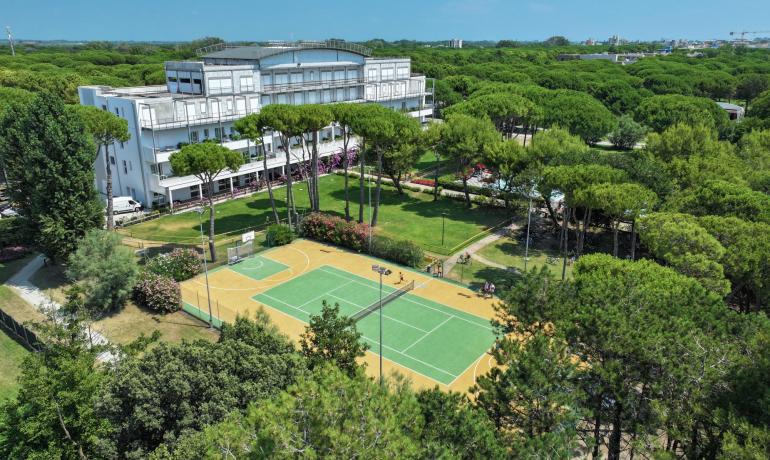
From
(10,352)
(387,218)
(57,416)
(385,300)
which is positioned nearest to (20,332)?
(10,352)

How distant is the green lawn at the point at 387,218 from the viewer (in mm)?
46875

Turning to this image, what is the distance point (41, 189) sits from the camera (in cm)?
3447

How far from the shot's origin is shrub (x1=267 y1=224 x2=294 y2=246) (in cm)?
4466

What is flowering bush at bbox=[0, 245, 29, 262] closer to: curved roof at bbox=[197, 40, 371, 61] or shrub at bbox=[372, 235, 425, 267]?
shrub at bbox=[372, 235, 425, 267]

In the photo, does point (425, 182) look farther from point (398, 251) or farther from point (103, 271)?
point (103, 271)

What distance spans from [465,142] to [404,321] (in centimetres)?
Answer: 2646

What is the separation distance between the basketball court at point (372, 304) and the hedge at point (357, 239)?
103cm

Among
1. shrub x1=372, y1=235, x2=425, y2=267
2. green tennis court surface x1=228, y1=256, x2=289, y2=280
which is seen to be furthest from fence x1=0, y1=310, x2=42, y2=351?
shrub x1=372, y1=235, x2=425, y2=267

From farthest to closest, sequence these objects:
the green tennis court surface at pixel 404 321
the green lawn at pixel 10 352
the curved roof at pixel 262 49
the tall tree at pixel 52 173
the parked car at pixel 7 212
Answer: the curved roof at pixel 262 49, the parked car at pixel 7 212, the tall tree at pixel 52 173, the green tennis court surface at pixel 404 321, the green lawn at pixel 10 352

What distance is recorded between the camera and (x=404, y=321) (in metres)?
32.8

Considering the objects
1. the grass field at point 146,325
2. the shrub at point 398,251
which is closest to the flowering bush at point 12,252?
the grass field at point 146,325

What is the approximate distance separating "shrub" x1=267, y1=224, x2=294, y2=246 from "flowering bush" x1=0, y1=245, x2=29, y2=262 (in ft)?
64.3

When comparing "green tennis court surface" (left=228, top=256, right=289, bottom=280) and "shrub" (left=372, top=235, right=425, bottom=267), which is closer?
"green tennis court surface" (left=228, top=256, right=289, bottom=280)

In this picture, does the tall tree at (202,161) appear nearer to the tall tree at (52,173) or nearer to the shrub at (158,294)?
the tall tree at (52,173)
